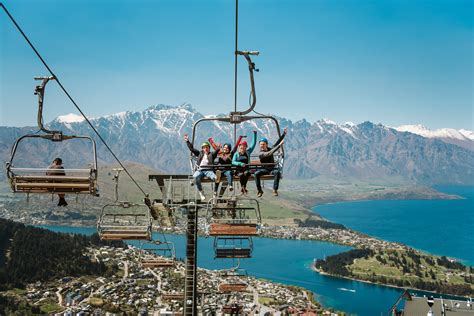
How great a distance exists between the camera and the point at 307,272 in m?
90.6

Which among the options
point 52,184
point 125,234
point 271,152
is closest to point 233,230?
point 271,152

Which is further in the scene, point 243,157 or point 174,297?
point 174,297

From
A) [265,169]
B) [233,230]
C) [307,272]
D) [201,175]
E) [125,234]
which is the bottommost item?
[307,272]

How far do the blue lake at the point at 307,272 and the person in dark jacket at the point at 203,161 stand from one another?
61263mm

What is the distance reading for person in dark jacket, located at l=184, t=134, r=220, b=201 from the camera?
9.00 metres

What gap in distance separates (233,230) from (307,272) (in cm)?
8620

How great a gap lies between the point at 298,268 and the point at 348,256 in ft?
48.8

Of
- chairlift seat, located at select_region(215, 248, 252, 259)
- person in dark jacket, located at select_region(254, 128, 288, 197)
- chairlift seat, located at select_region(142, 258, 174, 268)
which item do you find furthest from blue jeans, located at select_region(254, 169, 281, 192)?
chairlift seat, located at select_region(142, 258, 174, 268)

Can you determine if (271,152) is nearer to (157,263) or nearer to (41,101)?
(41,101)

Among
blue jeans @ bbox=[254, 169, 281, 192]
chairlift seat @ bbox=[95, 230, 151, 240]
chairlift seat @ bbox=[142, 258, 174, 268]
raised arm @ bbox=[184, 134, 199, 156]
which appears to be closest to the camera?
Answer: blue jeans @ bbox=[254, 169, 281, 192]

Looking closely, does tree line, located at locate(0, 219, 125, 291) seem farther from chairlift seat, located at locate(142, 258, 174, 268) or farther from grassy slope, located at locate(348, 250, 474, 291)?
chairlift seat, located at locate(142, 258, 174, 268)

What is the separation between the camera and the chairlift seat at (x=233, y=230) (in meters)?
7.62

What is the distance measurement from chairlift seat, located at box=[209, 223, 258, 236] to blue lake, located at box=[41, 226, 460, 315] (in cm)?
6228

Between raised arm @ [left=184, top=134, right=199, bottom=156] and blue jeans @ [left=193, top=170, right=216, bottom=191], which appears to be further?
raised arm @ [left=184, top=134, right=199, bottom=156]
